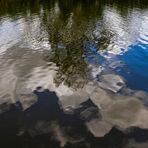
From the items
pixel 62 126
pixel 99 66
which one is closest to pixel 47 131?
pixel 62 126

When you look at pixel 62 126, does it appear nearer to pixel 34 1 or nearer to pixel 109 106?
pixel 109 106

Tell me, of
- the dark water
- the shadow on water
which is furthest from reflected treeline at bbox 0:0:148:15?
the shadow on water

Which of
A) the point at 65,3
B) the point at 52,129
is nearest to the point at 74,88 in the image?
the point at 52,129

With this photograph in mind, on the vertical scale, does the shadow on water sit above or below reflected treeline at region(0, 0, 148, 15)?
above

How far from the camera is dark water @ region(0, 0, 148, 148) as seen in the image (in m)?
21.5

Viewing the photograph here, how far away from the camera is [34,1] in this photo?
106500mm

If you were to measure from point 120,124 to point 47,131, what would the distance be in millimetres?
5388

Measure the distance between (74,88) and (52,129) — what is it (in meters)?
7.60

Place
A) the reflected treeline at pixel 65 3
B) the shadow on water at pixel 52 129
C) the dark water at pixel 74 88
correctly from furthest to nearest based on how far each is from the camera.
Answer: the reflected treeline at pixel 65 3 < the dark water at pixel 74 88 < the shadow on water at pixel 52 129

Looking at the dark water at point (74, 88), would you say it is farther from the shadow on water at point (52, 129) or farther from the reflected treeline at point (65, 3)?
the reflected treeline at point (65, 3)

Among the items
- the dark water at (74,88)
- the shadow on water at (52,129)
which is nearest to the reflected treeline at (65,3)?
the dark water at (74,88)

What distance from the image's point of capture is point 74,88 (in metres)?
29.3

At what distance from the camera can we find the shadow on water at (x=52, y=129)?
805 inches

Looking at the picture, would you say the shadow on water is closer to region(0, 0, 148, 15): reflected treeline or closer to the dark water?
the dark water
